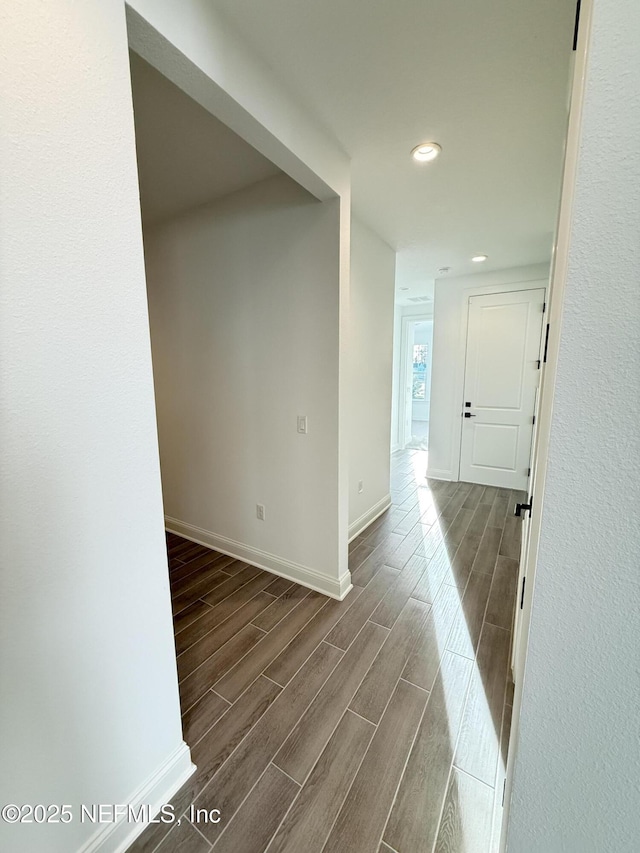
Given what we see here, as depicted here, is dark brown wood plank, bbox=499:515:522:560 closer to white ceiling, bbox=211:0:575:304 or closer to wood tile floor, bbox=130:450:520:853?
wood tile floor, bbox=130:450:520:853

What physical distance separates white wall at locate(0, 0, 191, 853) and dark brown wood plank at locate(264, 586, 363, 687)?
0.72 metres

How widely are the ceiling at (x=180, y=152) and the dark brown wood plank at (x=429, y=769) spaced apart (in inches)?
109

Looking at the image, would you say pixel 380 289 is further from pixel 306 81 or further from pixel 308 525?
pixel 308 525

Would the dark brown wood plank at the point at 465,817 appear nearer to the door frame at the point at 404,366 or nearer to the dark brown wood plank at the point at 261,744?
the dark brown wood plank at the point at 261,744

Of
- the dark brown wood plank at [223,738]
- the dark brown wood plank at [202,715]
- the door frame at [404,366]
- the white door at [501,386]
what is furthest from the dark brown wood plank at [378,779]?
the door frame at [404,366]

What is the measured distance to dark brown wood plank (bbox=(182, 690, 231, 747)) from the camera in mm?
1360

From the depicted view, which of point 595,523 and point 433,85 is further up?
point 433,85

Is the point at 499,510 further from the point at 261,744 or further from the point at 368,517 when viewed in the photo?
the point at 261,744

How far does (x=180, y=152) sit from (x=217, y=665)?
8.72 feet

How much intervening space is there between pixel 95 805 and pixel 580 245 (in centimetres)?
173

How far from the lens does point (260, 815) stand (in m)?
1.11

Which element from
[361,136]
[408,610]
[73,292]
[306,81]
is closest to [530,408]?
[408,610]

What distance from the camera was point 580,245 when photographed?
1.52 feet

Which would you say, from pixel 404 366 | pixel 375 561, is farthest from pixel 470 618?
pixel 404 366
